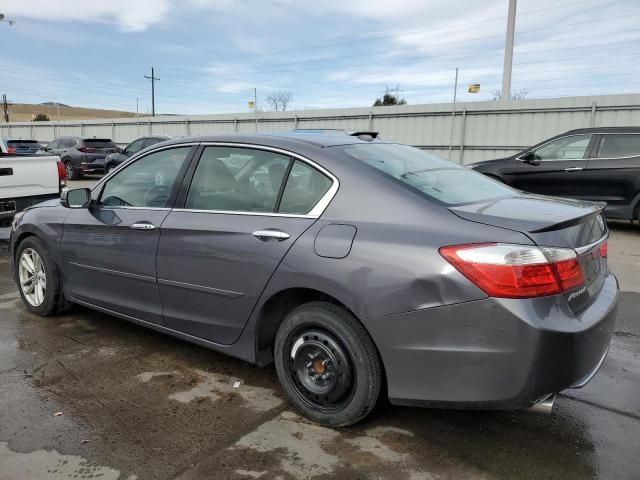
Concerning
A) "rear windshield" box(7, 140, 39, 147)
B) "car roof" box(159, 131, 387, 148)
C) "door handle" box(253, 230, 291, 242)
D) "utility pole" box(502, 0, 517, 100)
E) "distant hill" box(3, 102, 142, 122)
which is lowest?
"door handle" box(253, 230, 291, 242)

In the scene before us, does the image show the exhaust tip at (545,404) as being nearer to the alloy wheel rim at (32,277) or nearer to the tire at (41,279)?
the tire at (41,279)

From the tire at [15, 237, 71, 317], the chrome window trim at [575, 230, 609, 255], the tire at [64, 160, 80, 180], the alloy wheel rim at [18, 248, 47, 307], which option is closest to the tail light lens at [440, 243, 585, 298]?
the chrome window trim at [575, 230, 609, 255]

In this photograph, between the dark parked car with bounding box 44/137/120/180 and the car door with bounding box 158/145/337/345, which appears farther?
the dark parked car with bounding box 44/137/120/180

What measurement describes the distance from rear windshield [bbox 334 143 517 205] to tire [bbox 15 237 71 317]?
2.82 m

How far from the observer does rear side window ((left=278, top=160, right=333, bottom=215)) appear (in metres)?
2.90

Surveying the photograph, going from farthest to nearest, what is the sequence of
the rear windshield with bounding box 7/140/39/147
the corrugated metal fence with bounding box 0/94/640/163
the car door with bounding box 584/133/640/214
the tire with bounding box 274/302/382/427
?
1. the rear windshield with bounding box 7/140/39/147
2. the corrugated metal fence with bounding box 0/94/640/163
3. the car door with bounding box 584/133/640/214
4. the tire with bounding box 274/302/382/427

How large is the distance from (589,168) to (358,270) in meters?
7.94

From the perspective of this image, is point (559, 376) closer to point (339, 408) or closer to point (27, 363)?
point (339, 408)

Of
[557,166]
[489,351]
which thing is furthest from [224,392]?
[557,166]

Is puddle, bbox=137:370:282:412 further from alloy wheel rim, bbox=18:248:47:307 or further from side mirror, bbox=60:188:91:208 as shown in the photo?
alloy wheel rim, bbox=18:248:47:307

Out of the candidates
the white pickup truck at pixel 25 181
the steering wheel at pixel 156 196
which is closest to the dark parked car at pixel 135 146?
the white pickup truck at pixel 25 181

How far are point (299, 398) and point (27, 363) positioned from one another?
2065mm

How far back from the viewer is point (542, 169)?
9477 millimetres

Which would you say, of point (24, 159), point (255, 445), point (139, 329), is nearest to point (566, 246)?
point (255, 445)
